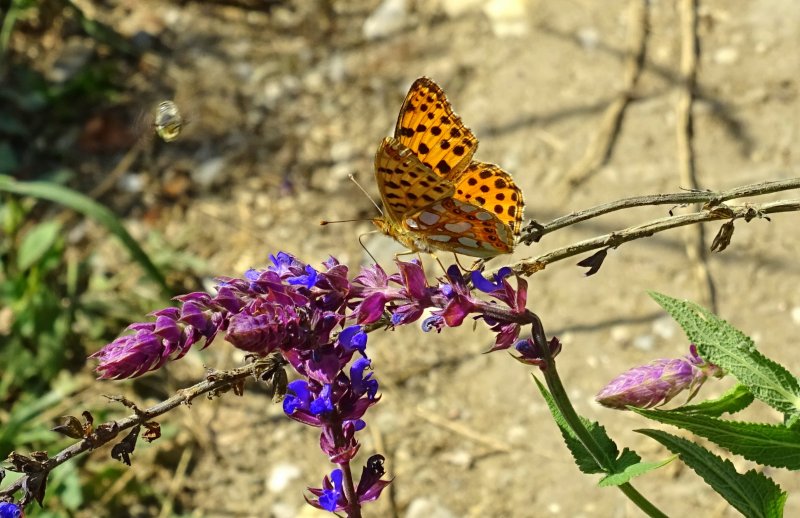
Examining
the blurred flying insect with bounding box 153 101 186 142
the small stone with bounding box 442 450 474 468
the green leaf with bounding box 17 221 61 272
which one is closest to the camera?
the blurred flying insect with bounding box 153 101 186 142


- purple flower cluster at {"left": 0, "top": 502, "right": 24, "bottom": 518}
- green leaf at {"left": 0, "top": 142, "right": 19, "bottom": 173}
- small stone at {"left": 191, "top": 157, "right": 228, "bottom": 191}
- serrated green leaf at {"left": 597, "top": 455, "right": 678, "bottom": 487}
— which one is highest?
purple flower cluster at {"left": 0, "top": 502, "right": 24, "bottom": 518}

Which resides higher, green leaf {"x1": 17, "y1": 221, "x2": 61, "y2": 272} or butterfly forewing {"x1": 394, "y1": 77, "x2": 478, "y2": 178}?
butterfly forewing {"x1": 394, "y1": 77, "x2": 478, "y2": 178}

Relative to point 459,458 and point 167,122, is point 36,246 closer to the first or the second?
point 167,122

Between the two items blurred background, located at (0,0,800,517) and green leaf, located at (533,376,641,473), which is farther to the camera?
blurred background, located at (0,0,800,517)

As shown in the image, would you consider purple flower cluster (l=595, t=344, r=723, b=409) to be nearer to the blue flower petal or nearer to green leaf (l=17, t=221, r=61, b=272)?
the blue flower petal

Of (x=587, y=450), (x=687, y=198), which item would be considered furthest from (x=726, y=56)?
(x=587, y=450)

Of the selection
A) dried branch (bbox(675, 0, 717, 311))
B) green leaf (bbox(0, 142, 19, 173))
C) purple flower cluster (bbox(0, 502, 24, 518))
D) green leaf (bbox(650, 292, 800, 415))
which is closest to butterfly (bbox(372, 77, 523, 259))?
green leaf (bbox(650, 292, 800, 415))

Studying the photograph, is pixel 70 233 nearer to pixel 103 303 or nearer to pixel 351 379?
pixel 103 303

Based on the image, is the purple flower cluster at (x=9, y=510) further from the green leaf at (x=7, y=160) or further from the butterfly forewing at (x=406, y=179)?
the green leaf at (x=7, y=160)
